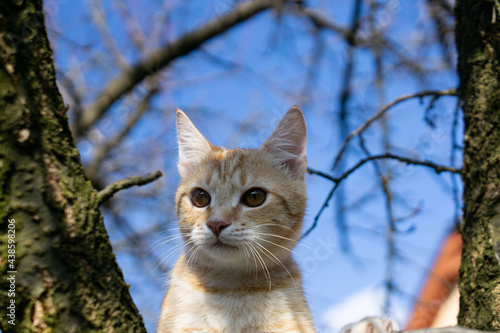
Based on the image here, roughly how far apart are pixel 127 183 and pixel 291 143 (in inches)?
49.3

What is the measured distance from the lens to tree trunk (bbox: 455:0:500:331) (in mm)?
1698

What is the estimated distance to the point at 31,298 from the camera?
1191mm

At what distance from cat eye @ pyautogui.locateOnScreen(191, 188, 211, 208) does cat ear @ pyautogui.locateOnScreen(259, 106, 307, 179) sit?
0.49 meters

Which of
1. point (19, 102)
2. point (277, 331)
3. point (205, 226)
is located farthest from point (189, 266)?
point (19, 102)

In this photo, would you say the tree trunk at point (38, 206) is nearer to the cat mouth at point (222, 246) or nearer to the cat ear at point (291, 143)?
the cat mouth at point (222, 246)

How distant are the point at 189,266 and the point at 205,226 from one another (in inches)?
11.2

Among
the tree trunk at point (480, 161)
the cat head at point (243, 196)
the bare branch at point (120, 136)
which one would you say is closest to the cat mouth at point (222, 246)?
the cat head at point (243, 196)

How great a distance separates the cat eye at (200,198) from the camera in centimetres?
215

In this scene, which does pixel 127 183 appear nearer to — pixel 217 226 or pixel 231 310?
pixel 217 226

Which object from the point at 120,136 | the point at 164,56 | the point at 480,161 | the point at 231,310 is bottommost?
the point at 231,310

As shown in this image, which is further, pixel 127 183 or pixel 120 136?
pixel 120 136

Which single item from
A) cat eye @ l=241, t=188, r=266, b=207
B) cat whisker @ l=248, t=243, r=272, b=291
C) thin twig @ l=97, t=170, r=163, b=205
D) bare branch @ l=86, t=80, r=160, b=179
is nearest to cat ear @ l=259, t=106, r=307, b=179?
cat eye @ l=241, t=188, r=266, b=207

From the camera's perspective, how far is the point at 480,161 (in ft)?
6.07

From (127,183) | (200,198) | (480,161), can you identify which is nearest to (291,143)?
(200,198)
